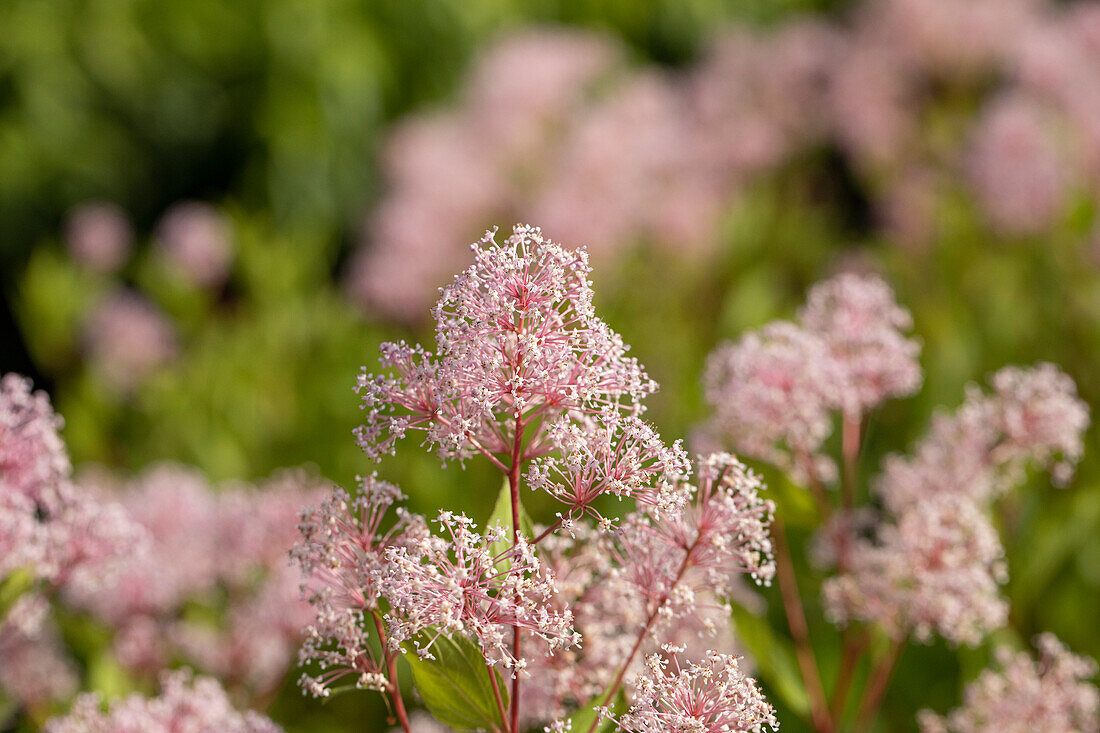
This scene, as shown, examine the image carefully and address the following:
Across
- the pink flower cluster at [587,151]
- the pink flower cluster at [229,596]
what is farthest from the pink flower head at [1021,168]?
the pink flower cluster at [229,596]

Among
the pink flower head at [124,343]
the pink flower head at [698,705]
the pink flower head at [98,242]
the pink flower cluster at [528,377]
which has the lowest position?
the pink flower head at [698,705]

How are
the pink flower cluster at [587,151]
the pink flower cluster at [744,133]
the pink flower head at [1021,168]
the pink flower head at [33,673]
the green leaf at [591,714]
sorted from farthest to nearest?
the pink flower cluster at [587,151], the pink flower cluster at [744,133], the pink flower head at [1021,168], the pink flower head at [33,673], the green leaf at [591,714]

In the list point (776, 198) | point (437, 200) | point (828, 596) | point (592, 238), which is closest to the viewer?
point (828, 596)

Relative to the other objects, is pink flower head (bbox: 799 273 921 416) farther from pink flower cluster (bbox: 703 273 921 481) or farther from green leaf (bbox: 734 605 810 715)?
green leaf (bbox: 734 605 810 715)

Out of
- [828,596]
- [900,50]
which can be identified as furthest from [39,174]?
[828,596]

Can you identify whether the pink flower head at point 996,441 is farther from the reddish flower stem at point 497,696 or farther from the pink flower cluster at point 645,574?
the reddish flower stem at point 497,696

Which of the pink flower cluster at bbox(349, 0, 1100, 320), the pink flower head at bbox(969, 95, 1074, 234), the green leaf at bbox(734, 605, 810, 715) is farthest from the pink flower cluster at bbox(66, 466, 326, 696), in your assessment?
the pink flower head at bbox(969, 95, 1074, 234)

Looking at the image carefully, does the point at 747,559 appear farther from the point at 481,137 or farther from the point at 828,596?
the point at 481,137

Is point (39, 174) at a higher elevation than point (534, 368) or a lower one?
higher


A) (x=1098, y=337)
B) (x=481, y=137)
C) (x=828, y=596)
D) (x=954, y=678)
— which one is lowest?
(x=828, y=596)
